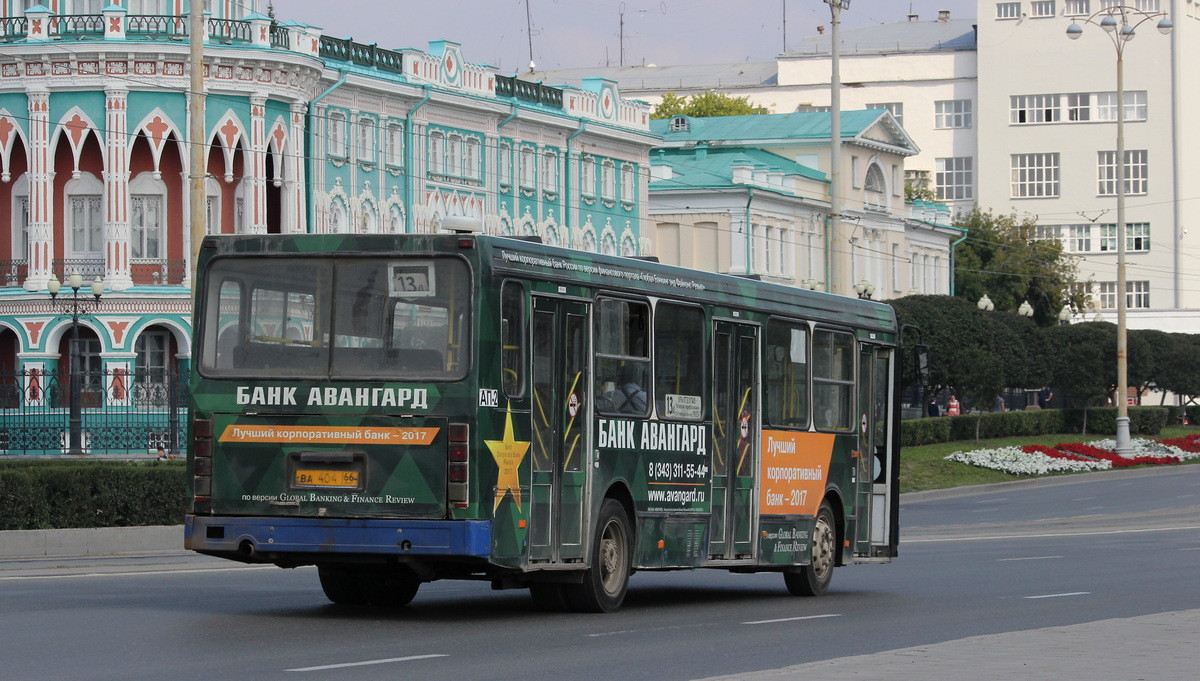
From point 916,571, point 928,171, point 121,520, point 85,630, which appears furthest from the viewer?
point 928,171

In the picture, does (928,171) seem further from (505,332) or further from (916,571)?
(505,332)

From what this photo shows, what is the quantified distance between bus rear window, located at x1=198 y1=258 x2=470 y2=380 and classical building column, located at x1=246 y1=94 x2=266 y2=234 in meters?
34.3

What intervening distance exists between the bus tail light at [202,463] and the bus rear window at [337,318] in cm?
46

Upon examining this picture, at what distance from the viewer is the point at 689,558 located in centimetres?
1748

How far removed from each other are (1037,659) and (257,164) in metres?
38.5

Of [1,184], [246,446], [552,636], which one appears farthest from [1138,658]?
[1,184]

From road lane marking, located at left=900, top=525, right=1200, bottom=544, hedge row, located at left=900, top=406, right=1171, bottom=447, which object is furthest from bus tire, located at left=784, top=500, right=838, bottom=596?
hedge row, located at left=900, top=406, right=1171, bottom=447

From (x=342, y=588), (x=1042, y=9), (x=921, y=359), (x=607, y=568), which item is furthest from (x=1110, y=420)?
(x=342, y=588)

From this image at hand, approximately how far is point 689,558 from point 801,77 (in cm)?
11354

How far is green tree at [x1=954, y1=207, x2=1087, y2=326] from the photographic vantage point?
342ft

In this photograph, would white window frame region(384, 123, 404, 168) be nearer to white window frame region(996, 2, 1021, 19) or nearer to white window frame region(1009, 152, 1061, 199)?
white window frame region(1009, 152, 1061, 199)

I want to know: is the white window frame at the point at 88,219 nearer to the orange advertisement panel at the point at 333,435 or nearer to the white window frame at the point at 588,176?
the white window frame at the point at 588,176

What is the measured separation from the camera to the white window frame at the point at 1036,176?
12288cm

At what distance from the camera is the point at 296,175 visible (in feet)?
167
